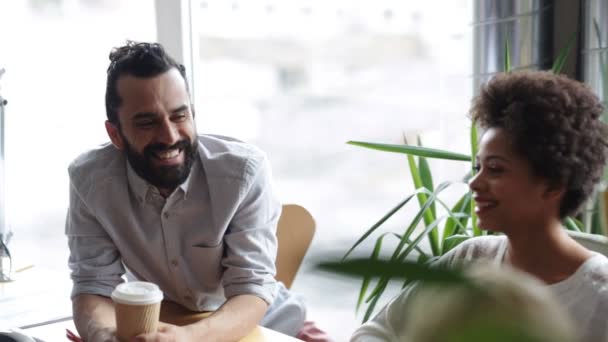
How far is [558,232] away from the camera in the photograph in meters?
1.39

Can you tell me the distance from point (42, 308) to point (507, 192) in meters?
1.10

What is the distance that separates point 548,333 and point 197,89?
127 inches

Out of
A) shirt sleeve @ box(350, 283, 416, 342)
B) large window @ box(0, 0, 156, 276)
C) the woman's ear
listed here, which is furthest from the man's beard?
large window @ box(0, 0, 156, 276)

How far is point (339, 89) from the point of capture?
673cm

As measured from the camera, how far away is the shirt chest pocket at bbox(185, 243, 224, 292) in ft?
6.34

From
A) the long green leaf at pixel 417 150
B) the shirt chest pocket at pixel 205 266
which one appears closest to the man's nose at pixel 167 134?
the shirt chest pocket at pixel 205 266

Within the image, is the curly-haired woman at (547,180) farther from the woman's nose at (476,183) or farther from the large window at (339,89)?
the large window at (339,89)

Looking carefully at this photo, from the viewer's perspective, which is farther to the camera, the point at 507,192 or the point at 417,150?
the point at 417,150

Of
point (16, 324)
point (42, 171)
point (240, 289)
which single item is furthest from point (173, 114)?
point (42, 171)

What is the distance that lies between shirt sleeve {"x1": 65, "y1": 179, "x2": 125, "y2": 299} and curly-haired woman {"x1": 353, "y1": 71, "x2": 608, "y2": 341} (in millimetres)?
855

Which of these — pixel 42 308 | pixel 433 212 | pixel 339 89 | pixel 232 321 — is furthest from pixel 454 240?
pixel 339 89

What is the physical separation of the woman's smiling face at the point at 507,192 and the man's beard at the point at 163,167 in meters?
0.74

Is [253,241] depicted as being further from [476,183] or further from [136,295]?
[476,183]

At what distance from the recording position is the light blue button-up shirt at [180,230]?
6.26ft
